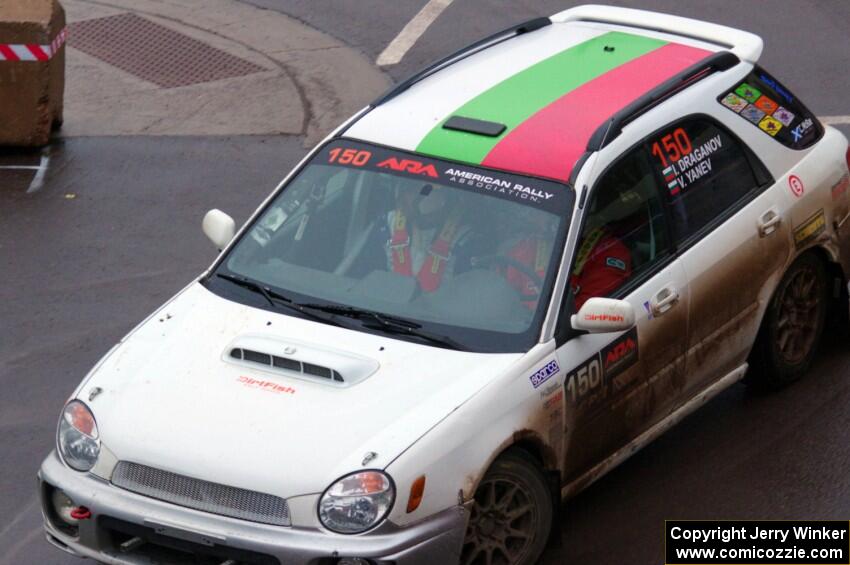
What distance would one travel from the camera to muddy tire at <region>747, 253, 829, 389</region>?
8172 millimetres

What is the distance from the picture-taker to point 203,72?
541 inches

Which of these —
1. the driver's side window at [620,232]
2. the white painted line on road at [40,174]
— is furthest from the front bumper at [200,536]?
the white painted line on road at [40,174]

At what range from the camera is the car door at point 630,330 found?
6.85 m

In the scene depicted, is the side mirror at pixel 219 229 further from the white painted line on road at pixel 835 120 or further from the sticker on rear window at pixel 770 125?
the white painted line on road at pixel 835 120

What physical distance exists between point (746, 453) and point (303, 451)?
2.83 m

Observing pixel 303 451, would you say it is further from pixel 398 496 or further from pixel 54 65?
pixel 54 65

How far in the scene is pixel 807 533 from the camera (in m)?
7.20

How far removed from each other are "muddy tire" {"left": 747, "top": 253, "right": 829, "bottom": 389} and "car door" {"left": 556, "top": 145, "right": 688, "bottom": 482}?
2.94 feet

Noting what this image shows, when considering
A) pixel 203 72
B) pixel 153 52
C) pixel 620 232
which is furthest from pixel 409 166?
pixel 153 52

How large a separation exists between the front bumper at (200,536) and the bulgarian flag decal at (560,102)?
6.10 feet

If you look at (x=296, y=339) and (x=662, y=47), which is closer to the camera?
(x=296, y=339)

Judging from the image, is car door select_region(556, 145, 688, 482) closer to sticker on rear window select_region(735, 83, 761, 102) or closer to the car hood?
the car hood

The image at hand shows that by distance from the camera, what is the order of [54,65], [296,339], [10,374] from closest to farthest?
[296,339]
[10,374]
[54,65]

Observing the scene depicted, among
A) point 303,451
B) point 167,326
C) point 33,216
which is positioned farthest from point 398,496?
point 33,216
